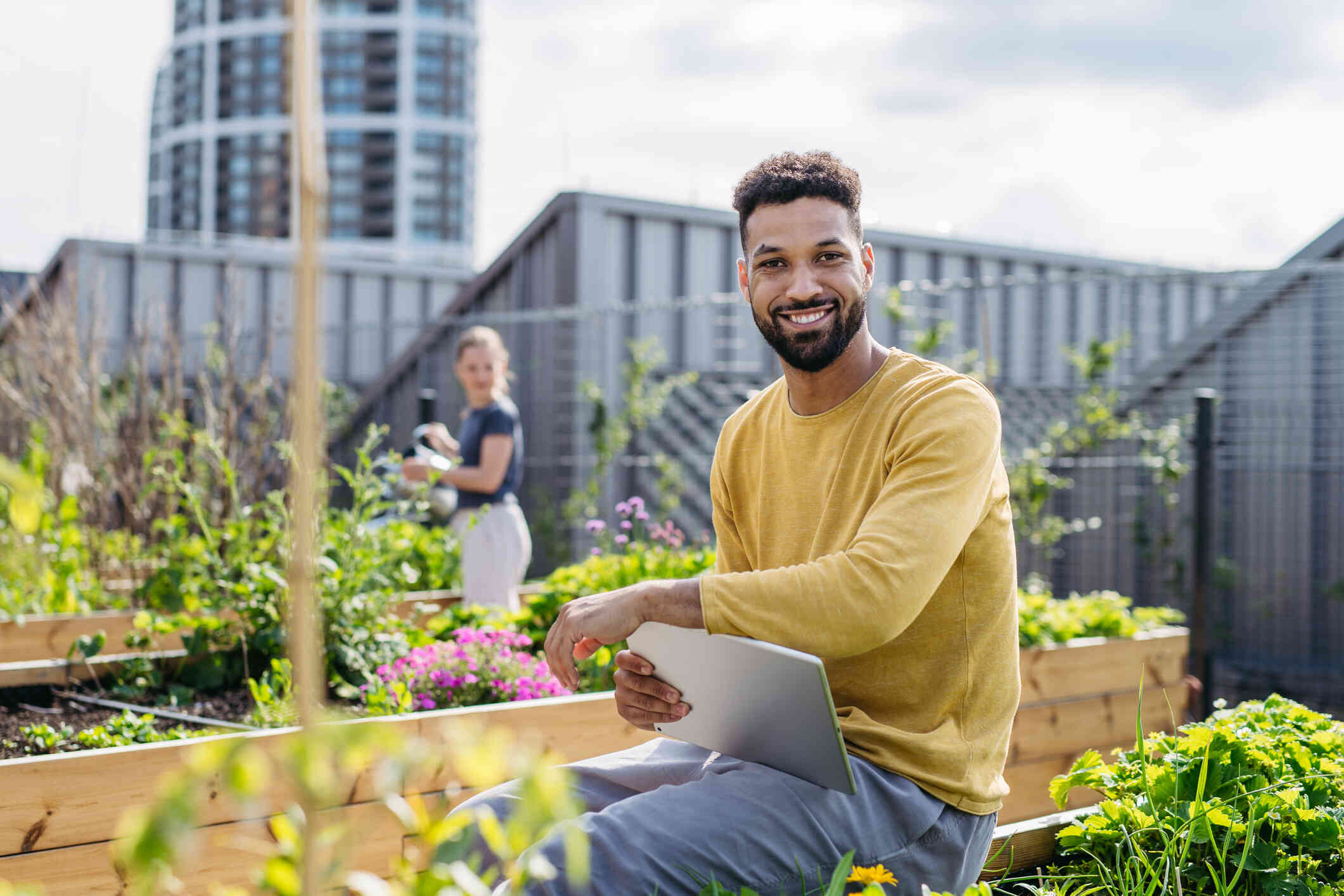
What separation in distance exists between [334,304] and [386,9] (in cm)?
5736

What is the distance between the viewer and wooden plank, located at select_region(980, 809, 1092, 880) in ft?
5.39

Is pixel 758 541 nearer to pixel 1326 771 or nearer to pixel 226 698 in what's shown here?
pixel 1326 771

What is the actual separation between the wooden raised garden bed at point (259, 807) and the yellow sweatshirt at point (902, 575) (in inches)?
16.2

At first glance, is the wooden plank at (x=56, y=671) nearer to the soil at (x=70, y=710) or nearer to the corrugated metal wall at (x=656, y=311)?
the soil at (x=70, y=710)

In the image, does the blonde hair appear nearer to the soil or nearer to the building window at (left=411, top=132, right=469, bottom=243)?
the soil

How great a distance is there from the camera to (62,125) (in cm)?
586

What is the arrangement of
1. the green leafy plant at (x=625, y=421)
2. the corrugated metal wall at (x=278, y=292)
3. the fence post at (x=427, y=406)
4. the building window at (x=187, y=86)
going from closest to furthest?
1. the fence post at (x=427, y=406)
2. the green leafy plant at (x=625, y=421)
3. the corrugated metal wall at (x=278, y=292)
4. the building window at (x=187, y=86)

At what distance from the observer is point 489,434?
Result: 3945 millimetres

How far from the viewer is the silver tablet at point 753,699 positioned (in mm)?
1148

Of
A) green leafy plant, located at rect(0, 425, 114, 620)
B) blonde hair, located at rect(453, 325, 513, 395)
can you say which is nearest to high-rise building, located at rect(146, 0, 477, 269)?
green leafy plant, located at rect(0, 425, 114, 620)

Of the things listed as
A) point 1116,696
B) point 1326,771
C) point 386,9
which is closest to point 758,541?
point 1326,771

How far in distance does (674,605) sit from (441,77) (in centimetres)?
6576

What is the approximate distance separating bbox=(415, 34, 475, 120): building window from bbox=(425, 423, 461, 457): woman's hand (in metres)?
61.3

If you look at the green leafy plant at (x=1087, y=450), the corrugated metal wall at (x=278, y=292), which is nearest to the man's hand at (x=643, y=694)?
the green leafy plant at (x=1087, y=450)
